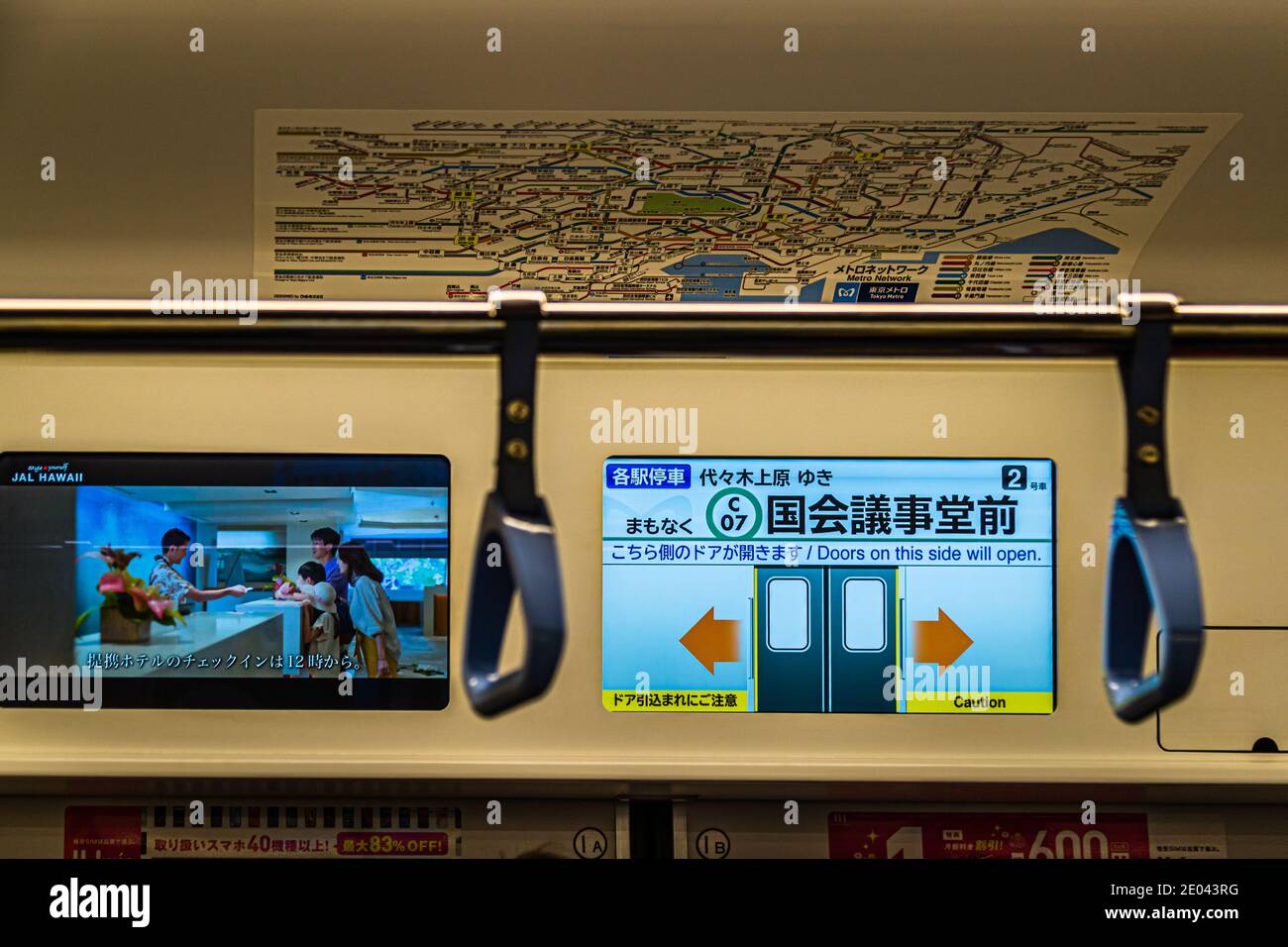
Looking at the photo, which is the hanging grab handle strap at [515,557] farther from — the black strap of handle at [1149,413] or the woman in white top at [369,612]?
the woman in white top at [369,612]

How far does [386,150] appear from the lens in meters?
1.45

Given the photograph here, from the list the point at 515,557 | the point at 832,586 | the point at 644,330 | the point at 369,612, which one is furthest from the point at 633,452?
the point at 515,557

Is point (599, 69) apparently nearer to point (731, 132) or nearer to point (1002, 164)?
Answer: point (731, 132)

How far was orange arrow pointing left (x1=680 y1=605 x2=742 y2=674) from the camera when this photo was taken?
1.74 meters

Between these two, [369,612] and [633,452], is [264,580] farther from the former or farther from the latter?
[633,452]

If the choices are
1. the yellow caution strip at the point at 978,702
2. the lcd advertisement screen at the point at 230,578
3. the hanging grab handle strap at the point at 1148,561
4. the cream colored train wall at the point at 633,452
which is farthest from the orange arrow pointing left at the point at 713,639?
the hanging grab handle strap at the point at 1148,561

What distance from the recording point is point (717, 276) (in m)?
1.62

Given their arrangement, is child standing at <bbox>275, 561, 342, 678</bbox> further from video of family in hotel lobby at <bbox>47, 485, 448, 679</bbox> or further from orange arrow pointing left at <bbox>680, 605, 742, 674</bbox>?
orange arrow pointing left at <bbox>680, 605, 742, 674</bbox>

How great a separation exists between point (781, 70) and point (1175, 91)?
Answer: 630 millimetres

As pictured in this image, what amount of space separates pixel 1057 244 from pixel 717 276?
1.98 feet
